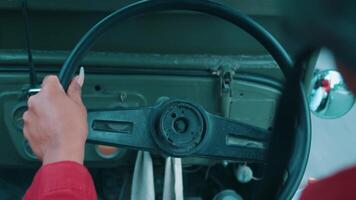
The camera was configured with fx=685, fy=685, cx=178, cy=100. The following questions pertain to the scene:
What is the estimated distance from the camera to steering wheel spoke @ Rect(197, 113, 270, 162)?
6.25 feet

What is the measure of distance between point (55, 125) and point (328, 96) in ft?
4.38

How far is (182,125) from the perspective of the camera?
74.1 inches

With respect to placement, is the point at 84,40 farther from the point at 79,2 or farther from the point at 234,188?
the point at 234,188

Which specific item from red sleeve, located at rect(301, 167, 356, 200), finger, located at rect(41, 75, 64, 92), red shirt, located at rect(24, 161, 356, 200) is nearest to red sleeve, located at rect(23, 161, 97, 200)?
red shirt, located at rect(24, 161, 356, 200)

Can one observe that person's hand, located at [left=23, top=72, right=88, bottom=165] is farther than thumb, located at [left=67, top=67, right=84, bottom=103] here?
No

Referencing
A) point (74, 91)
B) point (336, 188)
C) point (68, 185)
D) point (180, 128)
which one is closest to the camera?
point (336, 188)

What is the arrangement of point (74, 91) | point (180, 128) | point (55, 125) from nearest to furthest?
point (55, 125)
point (74, 91)
point (180, 128)

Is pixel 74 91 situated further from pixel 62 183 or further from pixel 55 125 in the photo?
pixel 62 183

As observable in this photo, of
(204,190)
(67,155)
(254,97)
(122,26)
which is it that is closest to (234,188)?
(204,190)

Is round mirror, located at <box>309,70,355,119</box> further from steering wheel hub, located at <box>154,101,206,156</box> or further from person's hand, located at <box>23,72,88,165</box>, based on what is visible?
person's hand, located at <box>23,72,88,165</box>

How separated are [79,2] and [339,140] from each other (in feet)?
6.08

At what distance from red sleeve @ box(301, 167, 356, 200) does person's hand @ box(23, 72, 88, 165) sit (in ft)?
1.64

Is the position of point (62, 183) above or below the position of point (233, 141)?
below

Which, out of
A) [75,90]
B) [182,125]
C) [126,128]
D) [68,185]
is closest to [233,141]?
[182,125]
